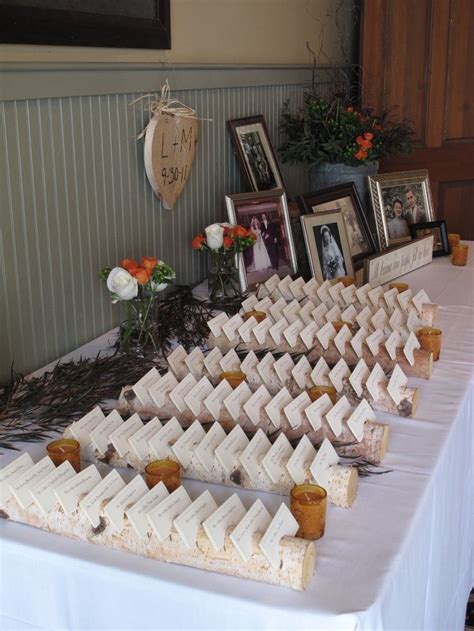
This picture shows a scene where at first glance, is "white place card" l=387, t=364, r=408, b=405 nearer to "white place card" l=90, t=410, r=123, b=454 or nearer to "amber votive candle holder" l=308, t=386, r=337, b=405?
"amber votive candle holder" l=308, t=386, r=337, b=405

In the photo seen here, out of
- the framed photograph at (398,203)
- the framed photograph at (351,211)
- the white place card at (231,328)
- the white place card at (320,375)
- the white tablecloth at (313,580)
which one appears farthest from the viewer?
the framed photograph at (398,203)

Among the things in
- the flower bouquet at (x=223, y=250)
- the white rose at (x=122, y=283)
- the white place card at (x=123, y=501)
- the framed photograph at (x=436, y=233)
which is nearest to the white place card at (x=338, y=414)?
the white place card at (x=123, y=501)

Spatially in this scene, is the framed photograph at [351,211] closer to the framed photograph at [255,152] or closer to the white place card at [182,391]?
the framed photograph at [255,152]

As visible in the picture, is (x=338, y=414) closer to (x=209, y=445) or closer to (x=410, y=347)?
(x=209, y=445)

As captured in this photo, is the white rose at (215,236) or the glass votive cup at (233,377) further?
the white rose at (215,236)

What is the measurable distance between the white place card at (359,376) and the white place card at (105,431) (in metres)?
0.44

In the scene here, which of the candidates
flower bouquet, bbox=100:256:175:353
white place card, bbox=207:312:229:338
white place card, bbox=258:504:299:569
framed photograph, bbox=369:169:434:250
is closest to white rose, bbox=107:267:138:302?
flower bouquet, bbox=100:256:175:353

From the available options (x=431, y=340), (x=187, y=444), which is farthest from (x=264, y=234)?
(x=187, y=444)

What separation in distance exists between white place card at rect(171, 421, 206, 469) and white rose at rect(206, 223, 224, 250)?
93 cm

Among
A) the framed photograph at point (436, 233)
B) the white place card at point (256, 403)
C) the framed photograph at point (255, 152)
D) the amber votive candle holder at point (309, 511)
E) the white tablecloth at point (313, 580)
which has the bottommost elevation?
the white tablecloth at point (313, 580)

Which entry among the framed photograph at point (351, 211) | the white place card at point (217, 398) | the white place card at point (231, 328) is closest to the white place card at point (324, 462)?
the white place card at point (217, 398)

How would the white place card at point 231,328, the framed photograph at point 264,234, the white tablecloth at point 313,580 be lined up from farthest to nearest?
1. the framed photograph at point 264,234
2. the white place card at point 231,328
3. the white tablecloth at point 313,580

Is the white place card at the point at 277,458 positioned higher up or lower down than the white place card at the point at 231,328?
lower down

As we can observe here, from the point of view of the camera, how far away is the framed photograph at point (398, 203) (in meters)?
2.70
